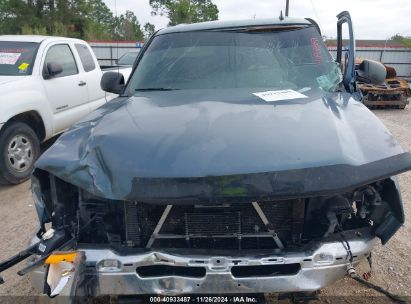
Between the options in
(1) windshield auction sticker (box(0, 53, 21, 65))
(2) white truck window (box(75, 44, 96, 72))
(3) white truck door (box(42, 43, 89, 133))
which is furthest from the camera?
(2) white truck window (box(75, 44, 96, 72))

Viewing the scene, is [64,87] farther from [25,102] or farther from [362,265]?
[362,265]

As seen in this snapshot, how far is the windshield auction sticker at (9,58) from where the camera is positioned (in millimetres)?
5688

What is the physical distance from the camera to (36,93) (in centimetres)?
544

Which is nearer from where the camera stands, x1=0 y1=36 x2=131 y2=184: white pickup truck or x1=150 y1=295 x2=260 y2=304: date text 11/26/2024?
x1=150 y1=295 x2=260 y2=304: date text 11/26/2024

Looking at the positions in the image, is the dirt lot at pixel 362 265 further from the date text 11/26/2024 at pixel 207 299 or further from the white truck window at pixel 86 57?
the white truck window at pixel 86 57

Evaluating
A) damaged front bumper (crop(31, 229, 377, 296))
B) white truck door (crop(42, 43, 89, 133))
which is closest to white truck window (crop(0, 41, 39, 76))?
white truck door (crop(42, 43, 89, 133))

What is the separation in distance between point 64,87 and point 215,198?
4869mm

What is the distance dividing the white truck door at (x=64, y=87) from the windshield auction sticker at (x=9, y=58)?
38 cm

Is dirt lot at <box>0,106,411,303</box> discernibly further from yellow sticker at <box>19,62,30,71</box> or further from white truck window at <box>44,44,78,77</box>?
white truck window at <box>44,44,78,77</box>

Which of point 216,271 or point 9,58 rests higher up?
point 9,58

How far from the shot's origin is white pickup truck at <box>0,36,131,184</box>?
196 inches

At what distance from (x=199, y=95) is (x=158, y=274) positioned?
4.52ft

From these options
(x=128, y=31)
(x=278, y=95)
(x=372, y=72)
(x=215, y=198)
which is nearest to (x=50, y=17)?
(x=128, y=31)

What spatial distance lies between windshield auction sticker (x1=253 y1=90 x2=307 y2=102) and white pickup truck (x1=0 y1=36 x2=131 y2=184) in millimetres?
3401
